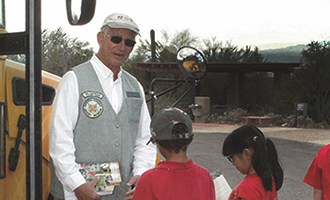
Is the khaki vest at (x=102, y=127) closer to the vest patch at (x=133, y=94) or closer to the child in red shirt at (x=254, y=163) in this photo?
the vest patch at (x=133, y=94)

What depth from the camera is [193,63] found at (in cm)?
522

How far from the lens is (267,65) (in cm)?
1557

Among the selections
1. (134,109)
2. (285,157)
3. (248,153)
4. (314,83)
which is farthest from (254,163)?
(314,83)

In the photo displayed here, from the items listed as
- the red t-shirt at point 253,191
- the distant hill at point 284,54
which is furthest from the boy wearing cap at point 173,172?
the distant hill at point 284,54

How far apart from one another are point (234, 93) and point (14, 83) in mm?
14565

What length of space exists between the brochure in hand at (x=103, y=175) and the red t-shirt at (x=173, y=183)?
298 millimetres

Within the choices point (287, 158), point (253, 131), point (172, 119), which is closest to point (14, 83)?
point (172, 119)

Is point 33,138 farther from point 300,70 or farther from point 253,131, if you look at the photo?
point 300,70

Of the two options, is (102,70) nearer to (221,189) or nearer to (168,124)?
(168,124)

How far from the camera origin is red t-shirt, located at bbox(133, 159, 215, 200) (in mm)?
1611

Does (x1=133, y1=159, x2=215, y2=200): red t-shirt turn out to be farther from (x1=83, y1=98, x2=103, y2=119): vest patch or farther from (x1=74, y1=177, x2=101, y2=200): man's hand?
(x1=83, y1=98, x2=103, y2=119): vest patch

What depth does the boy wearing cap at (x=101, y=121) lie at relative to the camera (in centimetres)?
182

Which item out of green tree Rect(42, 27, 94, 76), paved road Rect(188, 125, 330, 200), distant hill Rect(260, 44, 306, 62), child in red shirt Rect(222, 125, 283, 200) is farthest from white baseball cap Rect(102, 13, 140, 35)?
distant hill Rect(260, 44, 306, 62)

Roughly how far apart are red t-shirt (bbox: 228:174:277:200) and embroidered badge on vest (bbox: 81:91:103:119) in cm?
81
